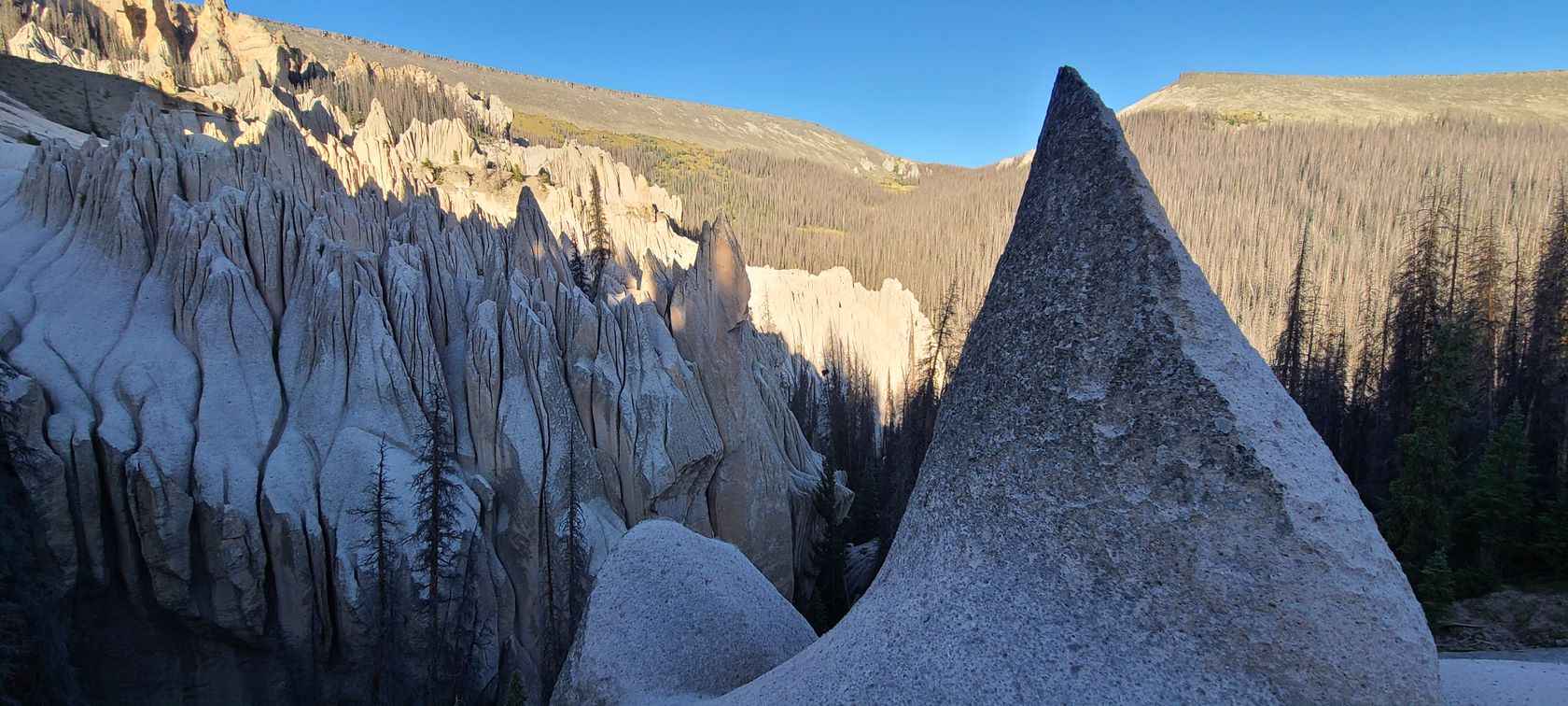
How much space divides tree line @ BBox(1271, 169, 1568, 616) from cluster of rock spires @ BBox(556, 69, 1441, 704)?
516 inches

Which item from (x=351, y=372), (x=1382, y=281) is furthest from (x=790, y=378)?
(x=1382, y=281)

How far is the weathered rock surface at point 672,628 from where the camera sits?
5164mm

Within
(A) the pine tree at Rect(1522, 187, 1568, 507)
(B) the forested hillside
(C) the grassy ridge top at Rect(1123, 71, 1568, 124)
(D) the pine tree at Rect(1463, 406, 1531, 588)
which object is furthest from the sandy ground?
(C) the grassy ridge top at Rect(1123, 71, 1568, 124)

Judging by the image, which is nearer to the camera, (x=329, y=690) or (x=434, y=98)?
(x=329, y=690)

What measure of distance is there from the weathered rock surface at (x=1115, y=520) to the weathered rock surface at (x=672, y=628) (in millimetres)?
1267

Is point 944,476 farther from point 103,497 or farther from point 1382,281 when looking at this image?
point 1382,281

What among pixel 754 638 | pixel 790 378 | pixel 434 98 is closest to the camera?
pixel 754 638

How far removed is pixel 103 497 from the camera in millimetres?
10875

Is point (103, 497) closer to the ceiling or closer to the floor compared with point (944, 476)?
closer to the ceiling

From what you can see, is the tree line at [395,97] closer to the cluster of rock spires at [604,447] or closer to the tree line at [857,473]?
the cluster of rock spires at [604,447]

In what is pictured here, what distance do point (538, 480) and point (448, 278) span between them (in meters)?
5.51

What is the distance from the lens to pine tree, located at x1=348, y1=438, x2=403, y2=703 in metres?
11.4

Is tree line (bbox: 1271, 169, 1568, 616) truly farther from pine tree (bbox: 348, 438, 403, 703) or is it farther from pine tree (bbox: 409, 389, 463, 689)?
pine tree (bbox: 348, 438, 403, 703)

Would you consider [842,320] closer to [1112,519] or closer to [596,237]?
[596,237]
